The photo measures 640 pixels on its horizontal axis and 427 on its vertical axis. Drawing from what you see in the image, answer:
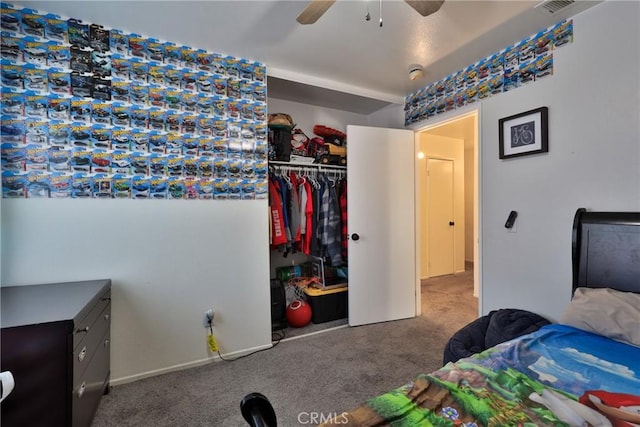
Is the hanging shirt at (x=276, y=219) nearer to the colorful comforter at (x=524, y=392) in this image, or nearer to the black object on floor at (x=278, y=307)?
the black object on floor at (x=278, y=307)

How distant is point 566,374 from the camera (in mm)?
1082

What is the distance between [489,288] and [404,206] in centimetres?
116

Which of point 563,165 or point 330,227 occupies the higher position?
point 563,165

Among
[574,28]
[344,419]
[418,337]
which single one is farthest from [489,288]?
[344,419]

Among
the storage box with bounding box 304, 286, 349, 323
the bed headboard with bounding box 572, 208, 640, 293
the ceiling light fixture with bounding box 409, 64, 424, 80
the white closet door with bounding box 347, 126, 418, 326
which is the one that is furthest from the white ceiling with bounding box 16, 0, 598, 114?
the storage box with bounding box 304, 286, 349, 323

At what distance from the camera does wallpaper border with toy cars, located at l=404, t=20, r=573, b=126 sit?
78.2 inches

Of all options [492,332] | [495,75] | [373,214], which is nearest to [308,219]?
[373,214]

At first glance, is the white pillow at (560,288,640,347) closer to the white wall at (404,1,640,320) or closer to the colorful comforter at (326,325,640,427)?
the colorful comforter at (326,325,640,427)

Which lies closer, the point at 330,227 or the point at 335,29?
the point at 335,29

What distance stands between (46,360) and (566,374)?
2.16m

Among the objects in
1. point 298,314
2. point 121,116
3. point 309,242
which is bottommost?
point 298,314

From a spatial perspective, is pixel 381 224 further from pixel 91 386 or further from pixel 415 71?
pixel 91 386

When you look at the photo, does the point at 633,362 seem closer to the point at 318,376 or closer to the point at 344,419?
the point at 344,419

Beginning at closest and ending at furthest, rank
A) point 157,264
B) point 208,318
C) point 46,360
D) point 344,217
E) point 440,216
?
point 46,360 → point 157,264 → point 208,318 → point 344,217 → point 440,216
